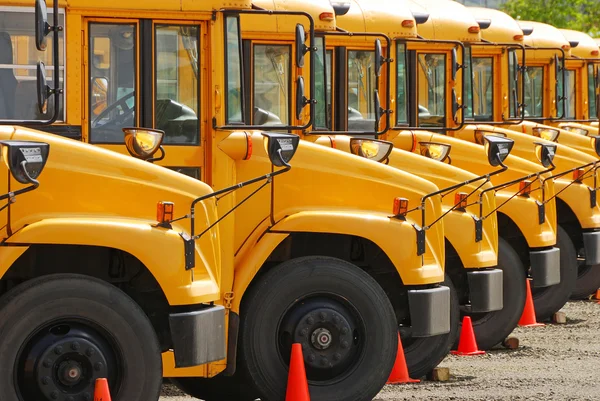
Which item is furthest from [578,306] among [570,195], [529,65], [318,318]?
[318,318]

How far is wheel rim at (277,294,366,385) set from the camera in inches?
369

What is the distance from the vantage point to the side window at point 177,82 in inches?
356

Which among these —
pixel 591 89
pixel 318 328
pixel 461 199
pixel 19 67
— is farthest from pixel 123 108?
pixel 591 89

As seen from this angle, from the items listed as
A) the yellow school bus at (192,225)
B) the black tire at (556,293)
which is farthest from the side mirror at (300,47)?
the black tire at (556,293)

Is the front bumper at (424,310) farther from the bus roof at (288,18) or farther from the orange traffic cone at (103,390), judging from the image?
the orange traffic cone at (103,390)

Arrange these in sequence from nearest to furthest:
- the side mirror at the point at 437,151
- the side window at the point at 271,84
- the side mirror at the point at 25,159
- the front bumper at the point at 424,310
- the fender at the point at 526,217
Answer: the side mirror at the point at 25,159
the front bumper at the point at 424,310
the side window at the point at 271,84
the side mirror at the point at 437,151
the fender at the point at 526,217

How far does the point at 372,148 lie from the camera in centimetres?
1100

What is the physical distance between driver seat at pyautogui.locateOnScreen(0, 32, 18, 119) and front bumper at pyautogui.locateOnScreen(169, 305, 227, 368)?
4.36 ft

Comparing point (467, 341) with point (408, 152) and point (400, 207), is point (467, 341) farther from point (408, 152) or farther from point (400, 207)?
point (400, 207)

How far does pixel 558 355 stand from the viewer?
512 inches

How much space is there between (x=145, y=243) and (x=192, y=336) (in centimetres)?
56

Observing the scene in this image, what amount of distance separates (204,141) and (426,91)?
5456 millimetres

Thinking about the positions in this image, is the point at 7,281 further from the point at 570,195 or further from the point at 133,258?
the point at 570,195

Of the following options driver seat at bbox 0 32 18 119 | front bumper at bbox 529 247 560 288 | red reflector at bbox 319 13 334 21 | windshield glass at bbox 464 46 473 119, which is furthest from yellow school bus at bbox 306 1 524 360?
driver seat at bbox 0 32 18 119
